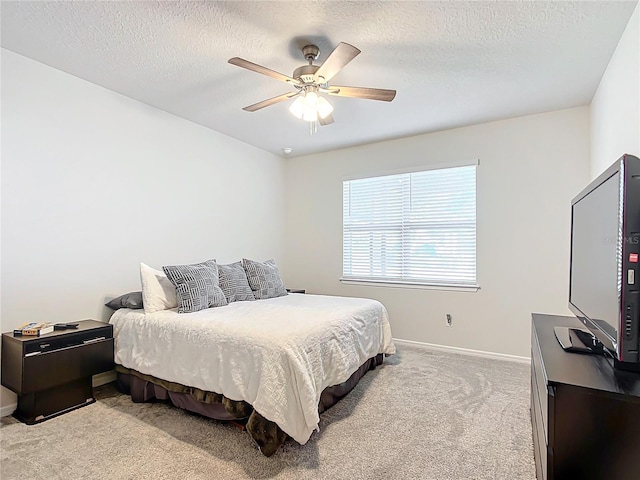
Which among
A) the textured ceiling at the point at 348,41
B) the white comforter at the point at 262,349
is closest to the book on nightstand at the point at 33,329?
the white comforter at the point at 262,349

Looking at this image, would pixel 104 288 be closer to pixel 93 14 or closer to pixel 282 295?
pixel 282 295

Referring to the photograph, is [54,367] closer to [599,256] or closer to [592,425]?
[592,425]

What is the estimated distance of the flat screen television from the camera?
1210 mm

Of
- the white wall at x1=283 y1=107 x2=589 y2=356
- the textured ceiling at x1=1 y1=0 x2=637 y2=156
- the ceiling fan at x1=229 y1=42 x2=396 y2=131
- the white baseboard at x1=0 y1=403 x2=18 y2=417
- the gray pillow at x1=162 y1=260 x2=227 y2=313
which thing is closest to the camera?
the textured ceiling at x1=1 y1=0 x2=637 y2=156

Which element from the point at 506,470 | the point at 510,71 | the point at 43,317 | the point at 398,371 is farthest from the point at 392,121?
the point at 43,317

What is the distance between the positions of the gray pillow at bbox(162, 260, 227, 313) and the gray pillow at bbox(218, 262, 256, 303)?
0.14 m

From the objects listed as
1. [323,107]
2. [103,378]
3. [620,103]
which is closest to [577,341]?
[620,103]

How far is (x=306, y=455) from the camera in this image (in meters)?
2.00

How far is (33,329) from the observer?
2.37m

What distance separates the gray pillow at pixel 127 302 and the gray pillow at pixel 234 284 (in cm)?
70

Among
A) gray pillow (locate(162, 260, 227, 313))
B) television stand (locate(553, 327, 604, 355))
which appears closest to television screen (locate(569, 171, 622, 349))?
television stand (locate(553, 327, 604, 355))

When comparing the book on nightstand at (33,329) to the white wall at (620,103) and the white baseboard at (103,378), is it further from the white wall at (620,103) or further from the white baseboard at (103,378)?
the white wall at (620,103)

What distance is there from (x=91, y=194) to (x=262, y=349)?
2.10m

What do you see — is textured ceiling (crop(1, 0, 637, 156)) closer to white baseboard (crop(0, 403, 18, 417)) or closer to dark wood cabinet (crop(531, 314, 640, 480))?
dark wood cabinet (crop(531, 314, 640, 480))
